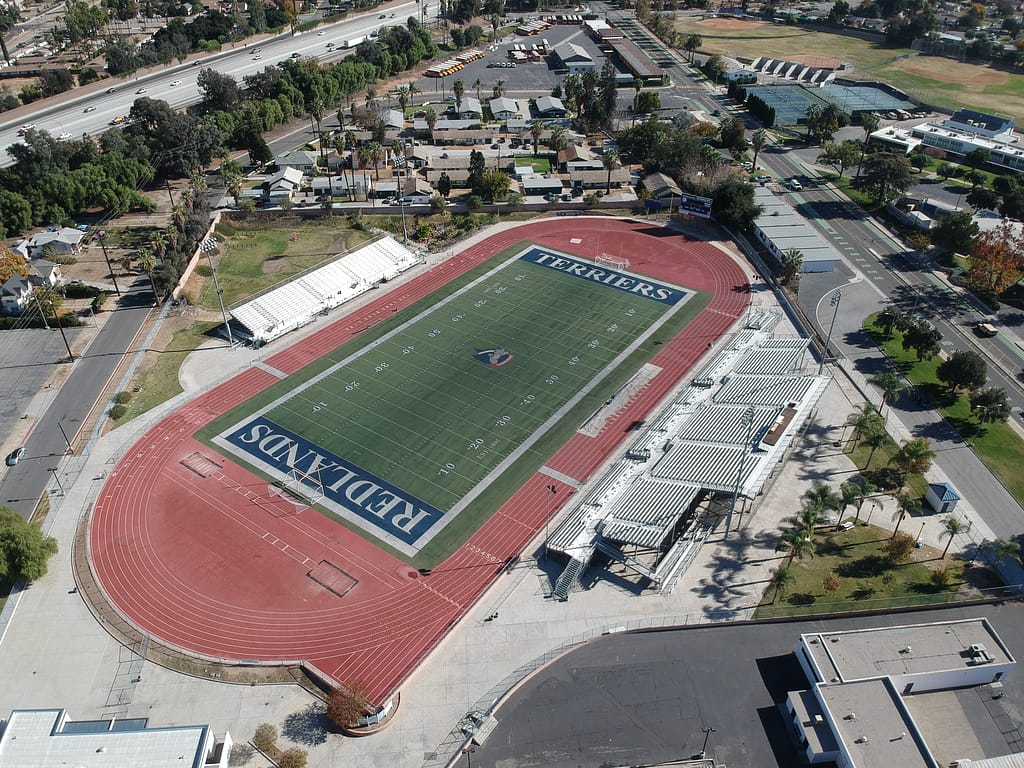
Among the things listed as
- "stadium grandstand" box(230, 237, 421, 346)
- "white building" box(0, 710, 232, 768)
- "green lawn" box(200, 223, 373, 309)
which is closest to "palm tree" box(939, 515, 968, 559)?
"white building" box(0, 710, 232, 768)

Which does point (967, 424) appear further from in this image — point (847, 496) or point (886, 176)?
point (886, 176)

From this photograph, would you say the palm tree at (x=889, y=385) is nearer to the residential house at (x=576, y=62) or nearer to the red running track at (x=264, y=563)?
the red running track at (x=264, y=563)

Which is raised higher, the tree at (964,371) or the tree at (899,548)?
the tree at (964,371)

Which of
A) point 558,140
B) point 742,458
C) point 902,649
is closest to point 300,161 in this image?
point 558,140

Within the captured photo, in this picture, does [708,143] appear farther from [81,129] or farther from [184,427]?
[81,129]

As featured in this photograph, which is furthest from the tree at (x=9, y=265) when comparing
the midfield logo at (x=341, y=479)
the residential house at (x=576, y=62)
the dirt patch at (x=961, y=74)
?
the dirt patch at (x=961, y=74)
